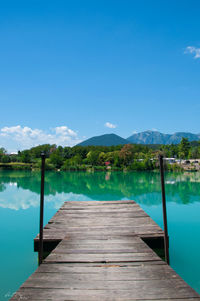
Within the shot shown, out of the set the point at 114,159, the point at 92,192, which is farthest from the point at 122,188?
the point at 114,159

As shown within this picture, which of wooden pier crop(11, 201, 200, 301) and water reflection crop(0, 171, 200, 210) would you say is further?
water reflection crop(0, 171, 200, 210)

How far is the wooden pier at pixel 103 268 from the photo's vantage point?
6.10 ft

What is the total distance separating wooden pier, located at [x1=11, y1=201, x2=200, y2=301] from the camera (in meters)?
1.86

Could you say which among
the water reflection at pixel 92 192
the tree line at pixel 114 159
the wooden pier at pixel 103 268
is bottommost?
the water reflection at pixel 92 192

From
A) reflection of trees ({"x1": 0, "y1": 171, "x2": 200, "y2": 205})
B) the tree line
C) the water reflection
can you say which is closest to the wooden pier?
the water reflection

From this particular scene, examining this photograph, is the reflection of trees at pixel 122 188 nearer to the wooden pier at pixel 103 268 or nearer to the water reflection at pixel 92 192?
the water reflection at pixel 92 192

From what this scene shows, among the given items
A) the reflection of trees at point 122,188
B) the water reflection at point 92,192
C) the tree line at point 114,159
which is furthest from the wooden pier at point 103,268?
the tree line at point 114,159

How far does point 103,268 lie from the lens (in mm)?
2395

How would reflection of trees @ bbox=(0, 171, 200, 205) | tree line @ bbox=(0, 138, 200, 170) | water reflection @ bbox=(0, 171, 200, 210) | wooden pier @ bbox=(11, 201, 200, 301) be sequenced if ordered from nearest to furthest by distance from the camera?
wooden pier @ bbox=(11, 201, 200, 301) < water reflection @ bbox=(0, 171, 200, 210) < reflection of trees @ bbox=(0, 171, 200, 205) < tree line @ bbox=(0, 138, 200, 170)

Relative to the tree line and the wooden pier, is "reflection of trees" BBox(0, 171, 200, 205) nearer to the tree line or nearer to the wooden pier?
the wooden pier

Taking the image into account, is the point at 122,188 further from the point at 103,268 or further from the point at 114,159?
the point at 114,159

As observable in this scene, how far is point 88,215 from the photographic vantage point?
5.12m

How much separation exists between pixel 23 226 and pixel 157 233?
199 inches

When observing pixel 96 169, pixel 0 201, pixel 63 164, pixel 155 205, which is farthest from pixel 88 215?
pixel 63 164
